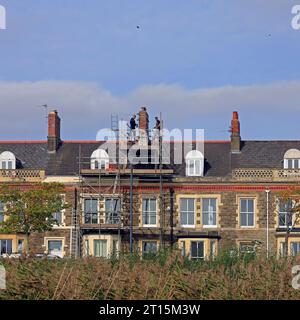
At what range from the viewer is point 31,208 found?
2164 inches

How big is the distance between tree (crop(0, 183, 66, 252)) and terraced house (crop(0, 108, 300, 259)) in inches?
77.3

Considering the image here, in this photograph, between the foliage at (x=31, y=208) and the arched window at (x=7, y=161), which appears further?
the arched window at (x=7, y=161)

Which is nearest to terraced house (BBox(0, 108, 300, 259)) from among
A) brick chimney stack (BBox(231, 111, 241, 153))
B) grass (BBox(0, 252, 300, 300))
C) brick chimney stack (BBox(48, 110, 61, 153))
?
brick chimney stack (BBox(231, 111, 241, 153))

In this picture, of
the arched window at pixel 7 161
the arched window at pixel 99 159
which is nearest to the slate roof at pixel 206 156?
the arched window at pixel 99 159

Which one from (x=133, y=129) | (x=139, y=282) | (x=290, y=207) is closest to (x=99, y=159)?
(x=133, y=129)

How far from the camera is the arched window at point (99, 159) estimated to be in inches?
2411

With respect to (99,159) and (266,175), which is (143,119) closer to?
(99,159)

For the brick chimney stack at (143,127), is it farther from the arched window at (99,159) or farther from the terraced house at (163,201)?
the arched window at (99,159)

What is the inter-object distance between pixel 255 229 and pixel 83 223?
1067 cm

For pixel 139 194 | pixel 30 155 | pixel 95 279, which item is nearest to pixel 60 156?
pixel 30 155

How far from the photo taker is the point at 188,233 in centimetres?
5909

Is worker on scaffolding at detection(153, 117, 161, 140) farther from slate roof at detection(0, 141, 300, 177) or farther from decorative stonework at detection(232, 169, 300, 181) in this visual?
decorative stonework at detection(232, 169, 300, 181)

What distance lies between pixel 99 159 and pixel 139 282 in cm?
4002

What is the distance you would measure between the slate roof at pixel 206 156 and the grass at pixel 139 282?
37.7 m
